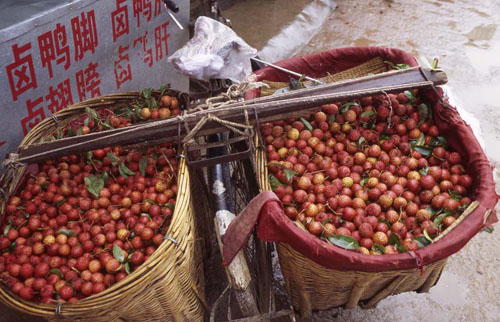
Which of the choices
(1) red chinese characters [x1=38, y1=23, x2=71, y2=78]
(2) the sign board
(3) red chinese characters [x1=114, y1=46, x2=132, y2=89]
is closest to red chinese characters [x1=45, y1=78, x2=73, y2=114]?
(2) the sign board

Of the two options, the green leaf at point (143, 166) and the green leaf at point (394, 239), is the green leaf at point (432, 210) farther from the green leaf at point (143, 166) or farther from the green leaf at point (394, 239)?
the green leaf at point (143, 166)

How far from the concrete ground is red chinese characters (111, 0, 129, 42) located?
1.98m

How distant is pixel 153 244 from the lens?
1.70m

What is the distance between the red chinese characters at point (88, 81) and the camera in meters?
2.69

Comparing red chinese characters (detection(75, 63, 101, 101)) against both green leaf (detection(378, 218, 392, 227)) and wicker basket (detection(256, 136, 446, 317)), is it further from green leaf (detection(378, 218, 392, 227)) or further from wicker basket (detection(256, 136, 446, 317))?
green leaf (detection(378, 218, 392, 227))

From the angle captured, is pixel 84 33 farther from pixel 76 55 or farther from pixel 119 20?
pixel 119 20

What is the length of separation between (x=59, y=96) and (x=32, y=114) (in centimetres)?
22

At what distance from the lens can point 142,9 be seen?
296cm

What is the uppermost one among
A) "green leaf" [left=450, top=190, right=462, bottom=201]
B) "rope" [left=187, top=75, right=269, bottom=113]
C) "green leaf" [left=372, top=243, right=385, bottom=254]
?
"rope" [left=187, top=75, right=269, bottom=113]

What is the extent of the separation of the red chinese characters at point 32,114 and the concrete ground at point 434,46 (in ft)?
3.70

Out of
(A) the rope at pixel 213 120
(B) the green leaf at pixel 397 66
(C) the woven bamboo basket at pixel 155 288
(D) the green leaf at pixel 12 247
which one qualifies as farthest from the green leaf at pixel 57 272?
(B) the green leaf at pixel 397 66

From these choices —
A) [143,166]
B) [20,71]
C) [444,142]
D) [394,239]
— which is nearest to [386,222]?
[394,239]

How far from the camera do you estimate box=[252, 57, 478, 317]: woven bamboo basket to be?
5.17 feet

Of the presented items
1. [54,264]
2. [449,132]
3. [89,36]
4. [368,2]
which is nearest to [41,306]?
[54,264]
